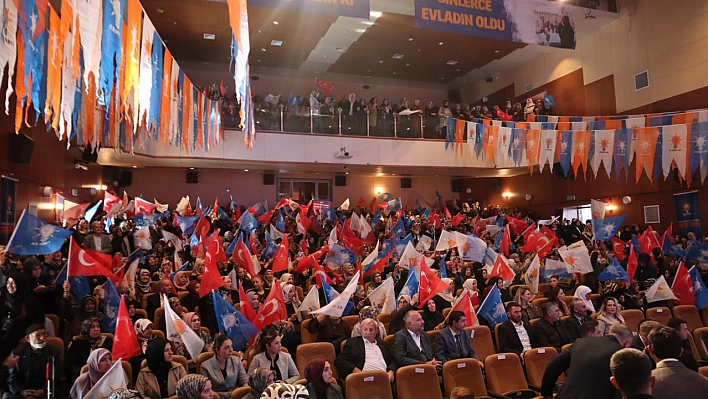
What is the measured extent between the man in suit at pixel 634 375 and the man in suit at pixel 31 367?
462cm

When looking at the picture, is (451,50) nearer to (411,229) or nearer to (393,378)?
(411,229)

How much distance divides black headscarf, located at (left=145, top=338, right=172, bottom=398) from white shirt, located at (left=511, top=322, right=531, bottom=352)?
159 inches

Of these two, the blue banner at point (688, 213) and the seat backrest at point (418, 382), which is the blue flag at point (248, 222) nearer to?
the seat backrest at point (418, 382)

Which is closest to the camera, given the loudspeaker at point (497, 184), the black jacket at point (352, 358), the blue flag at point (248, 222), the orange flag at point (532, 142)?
the black jacket at point (352, 358)

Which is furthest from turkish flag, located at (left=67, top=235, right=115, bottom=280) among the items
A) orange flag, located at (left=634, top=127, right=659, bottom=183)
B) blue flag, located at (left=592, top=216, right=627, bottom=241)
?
orange flag, located at (left=634, top=127, right=659, bottom=183)

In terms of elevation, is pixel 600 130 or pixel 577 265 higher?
pixel 600 130

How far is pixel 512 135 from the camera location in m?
13.7

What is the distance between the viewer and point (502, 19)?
11.6m

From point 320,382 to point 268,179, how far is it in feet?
54.4

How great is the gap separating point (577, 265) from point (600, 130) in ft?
19.4

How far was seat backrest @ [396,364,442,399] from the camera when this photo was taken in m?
4.76

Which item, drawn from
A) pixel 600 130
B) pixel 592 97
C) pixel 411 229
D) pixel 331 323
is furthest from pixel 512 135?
pixel 331 323

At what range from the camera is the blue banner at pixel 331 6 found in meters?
10.1

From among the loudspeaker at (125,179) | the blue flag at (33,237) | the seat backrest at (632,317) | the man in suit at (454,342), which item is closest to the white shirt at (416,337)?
the man in suit at (454,342)
